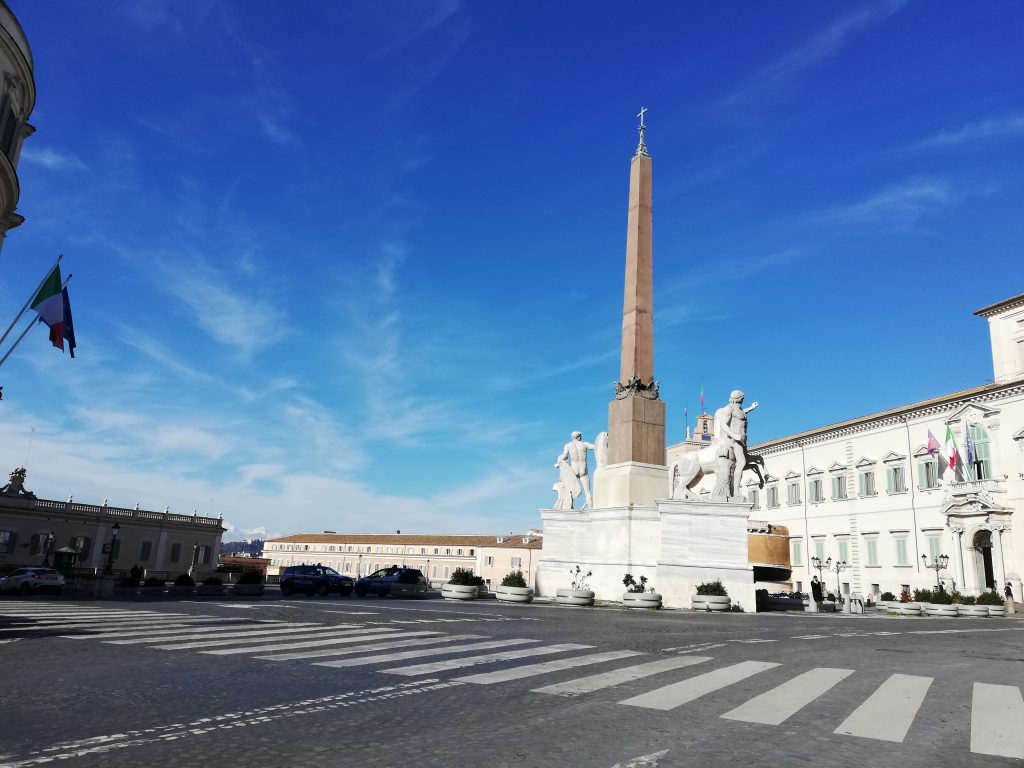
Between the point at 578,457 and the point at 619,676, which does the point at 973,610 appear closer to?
the point at 578,457

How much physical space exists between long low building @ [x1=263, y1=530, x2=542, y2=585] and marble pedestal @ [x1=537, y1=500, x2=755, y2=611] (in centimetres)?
5401

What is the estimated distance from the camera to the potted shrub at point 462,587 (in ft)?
89.9

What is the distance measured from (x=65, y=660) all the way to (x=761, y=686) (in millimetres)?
8385

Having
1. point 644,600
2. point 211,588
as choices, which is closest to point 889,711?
point 644,600

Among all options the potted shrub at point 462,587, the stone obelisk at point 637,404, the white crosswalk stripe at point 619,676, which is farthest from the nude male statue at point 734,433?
the white crosswalk stripe at point 619,676

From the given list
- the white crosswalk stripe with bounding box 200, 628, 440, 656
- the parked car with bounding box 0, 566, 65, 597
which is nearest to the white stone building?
the white crosswalk stripe with bounding box 200, 628, 440, 656

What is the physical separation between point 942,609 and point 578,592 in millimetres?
18024

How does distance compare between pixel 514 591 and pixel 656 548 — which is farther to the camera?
pixel 514 591

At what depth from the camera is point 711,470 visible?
87.2ft

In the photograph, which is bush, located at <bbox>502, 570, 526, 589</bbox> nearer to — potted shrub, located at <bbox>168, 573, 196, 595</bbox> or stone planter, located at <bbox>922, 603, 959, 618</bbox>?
potted shrub, located at <bbox>168, 573, 196, 595</bbox>

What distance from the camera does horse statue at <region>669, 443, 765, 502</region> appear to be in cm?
2511

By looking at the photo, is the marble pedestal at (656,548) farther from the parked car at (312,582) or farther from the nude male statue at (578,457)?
the parked car at (312,582)

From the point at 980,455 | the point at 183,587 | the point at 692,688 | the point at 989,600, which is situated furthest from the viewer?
the point at 980,455

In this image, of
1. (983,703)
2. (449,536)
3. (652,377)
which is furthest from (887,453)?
(449,536)
